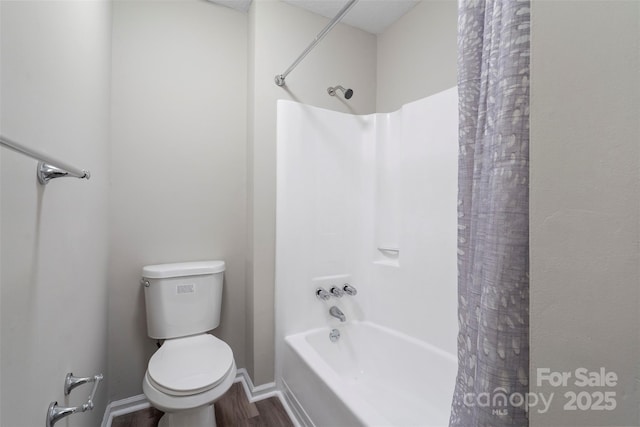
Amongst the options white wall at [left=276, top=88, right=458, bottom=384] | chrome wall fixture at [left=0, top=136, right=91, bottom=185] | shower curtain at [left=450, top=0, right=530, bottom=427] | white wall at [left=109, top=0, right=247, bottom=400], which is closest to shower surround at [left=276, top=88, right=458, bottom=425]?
white wall at [left=276, top=88, right=458, bottom=384]

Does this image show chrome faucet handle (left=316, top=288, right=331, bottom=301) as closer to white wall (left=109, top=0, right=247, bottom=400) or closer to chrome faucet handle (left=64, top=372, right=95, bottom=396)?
white wall (left=109, top=0, right=247, bottom=400)

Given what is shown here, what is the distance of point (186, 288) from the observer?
164cm

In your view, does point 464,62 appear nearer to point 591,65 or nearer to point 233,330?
point 591,65

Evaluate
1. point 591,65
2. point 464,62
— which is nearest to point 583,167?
point 591,65

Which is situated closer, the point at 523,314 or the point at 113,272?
the point at 523,314

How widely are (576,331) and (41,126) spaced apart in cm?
117

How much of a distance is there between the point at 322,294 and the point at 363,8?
1996 mm

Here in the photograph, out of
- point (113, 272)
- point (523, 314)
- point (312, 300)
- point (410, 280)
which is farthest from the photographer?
point (312, 300)

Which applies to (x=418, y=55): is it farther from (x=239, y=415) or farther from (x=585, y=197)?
(x=239, y=415)

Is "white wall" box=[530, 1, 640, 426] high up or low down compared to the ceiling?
down

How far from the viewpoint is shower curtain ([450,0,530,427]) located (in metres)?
0.56

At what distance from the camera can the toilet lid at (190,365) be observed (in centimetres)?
120

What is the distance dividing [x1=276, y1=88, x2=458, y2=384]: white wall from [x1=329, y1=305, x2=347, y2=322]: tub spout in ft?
0.15

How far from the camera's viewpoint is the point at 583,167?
0.32 m
